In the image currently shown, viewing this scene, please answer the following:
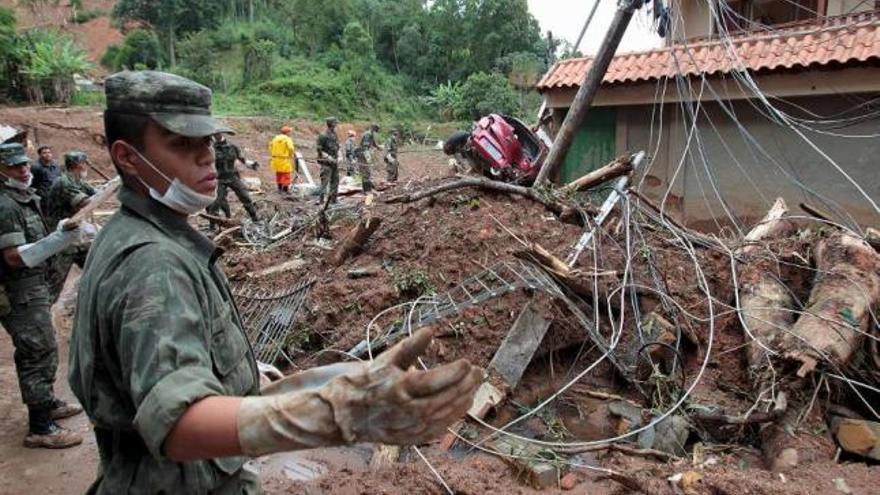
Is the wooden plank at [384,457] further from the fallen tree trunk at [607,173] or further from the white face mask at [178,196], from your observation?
the fallen tree trunk at [607,173]

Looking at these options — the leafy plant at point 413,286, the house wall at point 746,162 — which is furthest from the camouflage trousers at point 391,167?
the leafy plant at point 413,286

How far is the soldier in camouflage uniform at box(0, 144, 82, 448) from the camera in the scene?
3.76 metres

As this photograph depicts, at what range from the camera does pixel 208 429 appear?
43.4 inches

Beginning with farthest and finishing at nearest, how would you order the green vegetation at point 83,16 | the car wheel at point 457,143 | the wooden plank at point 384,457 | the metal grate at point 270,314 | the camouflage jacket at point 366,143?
1. the green vegetation at point 83,16
2. the camouflage jacket at point 366,143
3. the car wheel at point 457,143
4. the metal grate at point 270,314
5. the wooden plank at point 384,457

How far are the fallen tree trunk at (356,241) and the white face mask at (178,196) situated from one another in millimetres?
4588

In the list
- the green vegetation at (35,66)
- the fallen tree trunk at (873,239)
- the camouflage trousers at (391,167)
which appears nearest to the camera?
the fallen tree trunk at (873,239)

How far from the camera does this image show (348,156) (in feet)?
48.9

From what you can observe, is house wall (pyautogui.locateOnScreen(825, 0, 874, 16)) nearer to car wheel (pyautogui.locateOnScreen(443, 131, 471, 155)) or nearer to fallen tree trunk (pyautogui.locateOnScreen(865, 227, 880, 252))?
fallen tree trunk (pyautogui.locateOnScreen(865, 227, 880, 252))

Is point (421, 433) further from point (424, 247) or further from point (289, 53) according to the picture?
point (289, 53)

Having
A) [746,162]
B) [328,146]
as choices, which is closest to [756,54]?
[746,162]

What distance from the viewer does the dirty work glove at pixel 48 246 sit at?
11.8 ft

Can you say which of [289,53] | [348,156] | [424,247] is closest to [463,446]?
[424,247]

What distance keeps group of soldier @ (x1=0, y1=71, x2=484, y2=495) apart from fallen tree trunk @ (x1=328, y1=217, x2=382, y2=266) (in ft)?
14.5

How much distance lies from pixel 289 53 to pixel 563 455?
3515 cm
